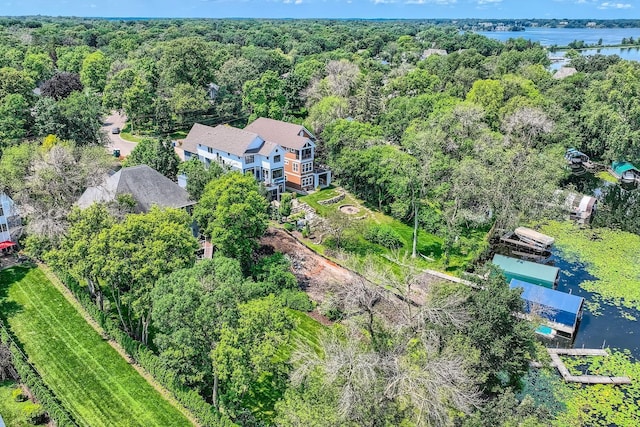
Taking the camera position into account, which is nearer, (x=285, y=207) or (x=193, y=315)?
(x=193, y=315)

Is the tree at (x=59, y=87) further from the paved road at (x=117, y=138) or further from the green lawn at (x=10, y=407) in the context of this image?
the green lawn at (x=10, y=407)

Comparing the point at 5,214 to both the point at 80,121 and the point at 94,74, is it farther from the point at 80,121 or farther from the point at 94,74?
the point at 94,74

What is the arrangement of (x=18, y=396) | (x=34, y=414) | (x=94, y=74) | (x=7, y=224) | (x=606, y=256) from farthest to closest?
(x=94, y=74), (x=606, y=256), (x=7, y=224), (x=18, y=396), (x=34, y=414)


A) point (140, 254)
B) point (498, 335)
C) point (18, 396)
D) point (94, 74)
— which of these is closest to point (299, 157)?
point (140, 254)

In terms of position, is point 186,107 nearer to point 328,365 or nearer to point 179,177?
point 179,177

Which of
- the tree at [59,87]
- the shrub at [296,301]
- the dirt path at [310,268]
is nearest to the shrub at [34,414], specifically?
the shrub at [296,301]
